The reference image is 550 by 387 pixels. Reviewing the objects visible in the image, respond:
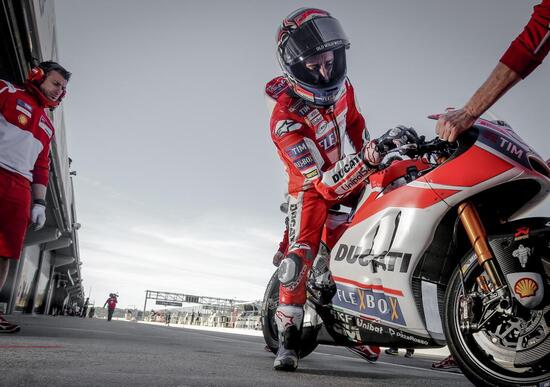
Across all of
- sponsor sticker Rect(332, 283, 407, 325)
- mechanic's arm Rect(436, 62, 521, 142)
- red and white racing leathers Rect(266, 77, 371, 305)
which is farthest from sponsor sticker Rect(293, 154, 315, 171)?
mechanic's arm Rect(436, 62, 521, 142)

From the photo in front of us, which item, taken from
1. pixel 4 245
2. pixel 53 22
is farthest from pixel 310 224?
pixel 53 22

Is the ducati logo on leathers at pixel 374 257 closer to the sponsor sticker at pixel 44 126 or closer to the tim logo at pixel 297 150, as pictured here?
the tim logo at pixel 297 150

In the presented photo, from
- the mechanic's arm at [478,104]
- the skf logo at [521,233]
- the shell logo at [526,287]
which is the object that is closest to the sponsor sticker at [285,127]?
the mechanic's arm at [478,104]

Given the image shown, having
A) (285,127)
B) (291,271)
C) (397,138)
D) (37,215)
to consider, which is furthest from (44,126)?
(397,138)

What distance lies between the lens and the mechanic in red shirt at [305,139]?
2789 mm

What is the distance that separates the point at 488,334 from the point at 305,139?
5.52ft

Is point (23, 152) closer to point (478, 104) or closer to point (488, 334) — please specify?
point (478, 104)

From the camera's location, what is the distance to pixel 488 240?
186 cm

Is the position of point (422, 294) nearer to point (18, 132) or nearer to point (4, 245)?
point (4, 245)

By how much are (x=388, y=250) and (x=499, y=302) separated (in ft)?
1.97

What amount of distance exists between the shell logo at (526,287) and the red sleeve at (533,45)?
83 centimetres

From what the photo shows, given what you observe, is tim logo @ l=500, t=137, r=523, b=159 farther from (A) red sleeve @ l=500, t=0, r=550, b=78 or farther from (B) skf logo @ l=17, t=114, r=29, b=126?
(B) skf logo @ l=17, t=114, r=29, b=126

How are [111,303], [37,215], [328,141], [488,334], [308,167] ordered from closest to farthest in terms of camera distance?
[488,334] → [308,167] → [328,141] → [37,215] → [111,303]

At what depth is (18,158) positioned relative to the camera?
3.68m
